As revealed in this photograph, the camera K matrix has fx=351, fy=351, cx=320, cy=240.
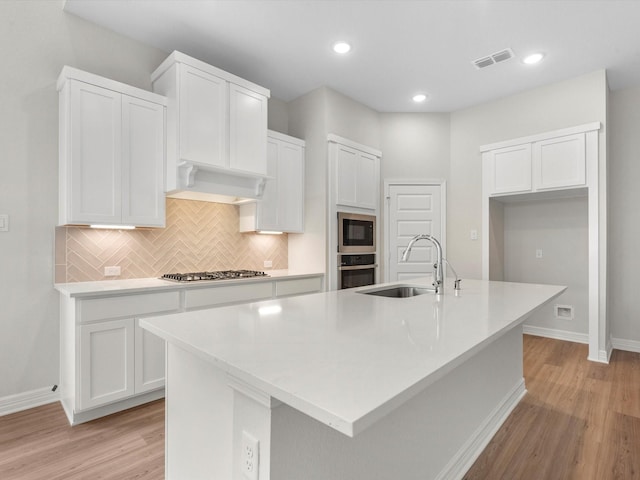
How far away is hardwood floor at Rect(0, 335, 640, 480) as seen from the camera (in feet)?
5.88

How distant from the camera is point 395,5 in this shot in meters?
2.63

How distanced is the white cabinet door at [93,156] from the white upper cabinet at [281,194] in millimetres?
1267

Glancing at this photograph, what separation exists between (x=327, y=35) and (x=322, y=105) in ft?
3.11

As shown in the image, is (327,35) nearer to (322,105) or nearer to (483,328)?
(322,105)

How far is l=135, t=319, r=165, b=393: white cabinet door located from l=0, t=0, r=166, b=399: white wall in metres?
0.73

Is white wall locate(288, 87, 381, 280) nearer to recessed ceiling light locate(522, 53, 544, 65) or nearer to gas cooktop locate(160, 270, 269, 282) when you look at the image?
gas cooktop locate(160, 270, 269, 282)

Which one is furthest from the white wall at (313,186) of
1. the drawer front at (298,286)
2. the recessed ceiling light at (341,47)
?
the recessed ceiling light at (341,47)

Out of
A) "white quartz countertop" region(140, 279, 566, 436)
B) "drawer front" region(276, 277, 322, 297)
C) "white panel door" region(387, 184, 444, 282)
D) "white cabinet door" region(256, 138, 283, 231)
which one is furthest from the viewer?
"white panel door" region(387, 184, 444, 282)

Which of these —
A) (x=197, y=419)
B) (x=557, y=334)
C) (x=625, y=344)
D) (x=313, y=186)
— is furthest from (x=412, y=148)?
(x=197, y=419)

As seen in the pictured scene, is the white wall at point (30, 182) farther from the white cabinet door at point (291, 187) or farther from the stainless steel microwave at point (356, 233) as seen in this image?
the stainless steel microwave at point (356, 233)

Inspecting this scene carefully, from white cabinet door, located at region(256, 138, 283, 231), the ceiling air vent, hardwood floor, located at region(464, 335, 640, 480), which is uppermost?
the ceiling air vent

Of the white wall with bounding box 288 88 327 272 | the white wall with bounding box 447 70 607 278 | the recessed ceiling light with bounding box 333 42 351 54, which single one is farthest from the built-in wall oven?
the recessed ceiling light with bounding box 333 42 351 54

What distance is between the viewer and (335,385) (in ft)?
2.50

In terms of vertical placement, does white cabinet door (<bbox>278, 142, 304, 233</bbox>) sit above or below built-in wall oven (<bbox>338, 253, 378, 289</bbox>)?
above
